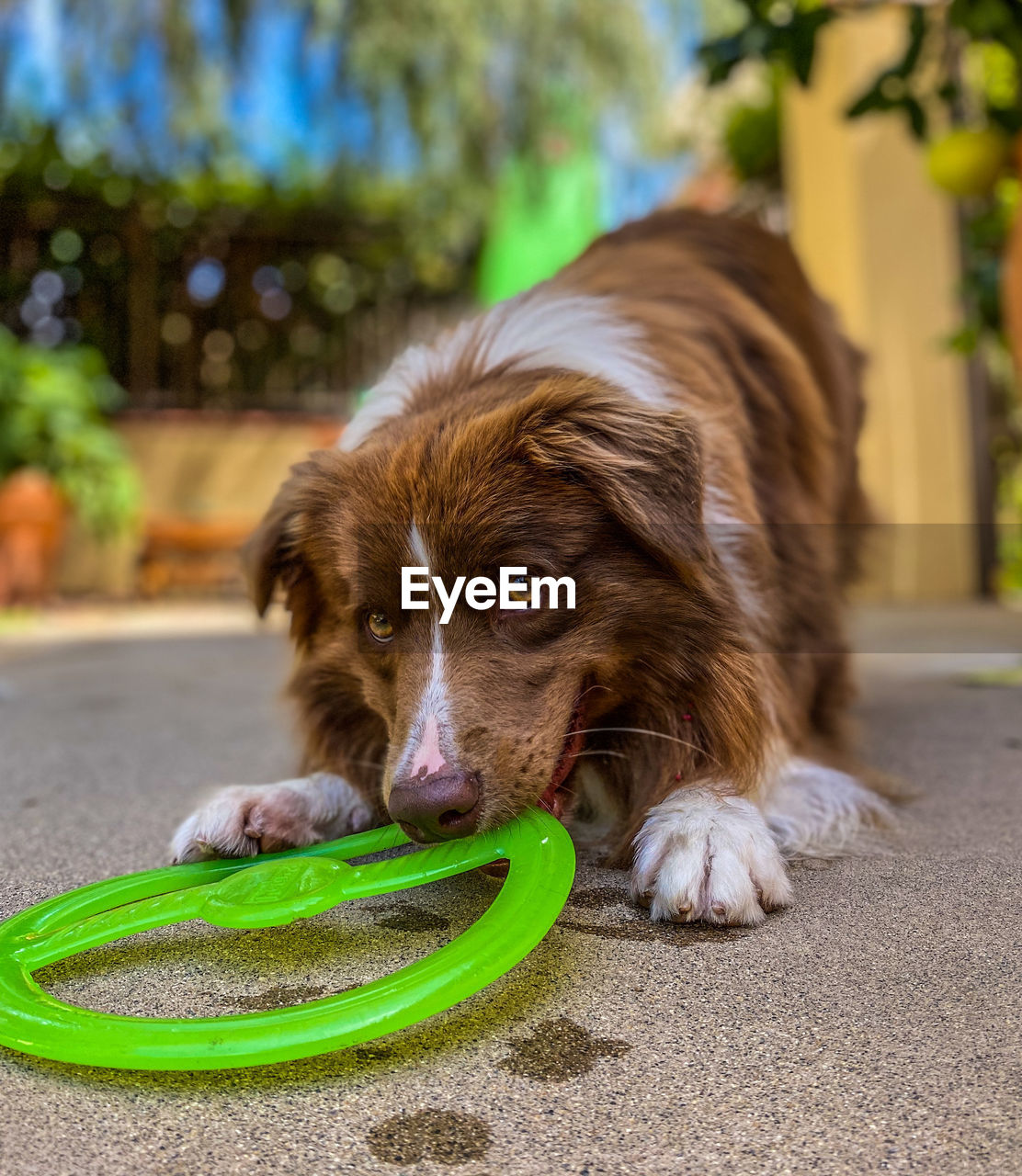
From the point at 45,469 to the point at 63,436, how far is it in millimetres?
319

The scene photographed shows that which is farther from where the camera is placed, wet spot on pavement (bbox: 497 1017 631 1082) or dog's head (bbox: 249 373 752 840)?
dog's head (bbox: 249 373 752 840)

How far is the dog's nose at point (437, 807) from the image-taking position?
154 cm

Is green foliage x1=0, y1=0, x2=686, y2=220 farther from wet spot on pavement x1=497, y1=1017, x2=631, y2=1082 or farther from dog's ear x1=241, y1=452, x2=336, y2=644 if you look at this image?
wet spot on pavement x1=497, y1=1017, x2=631, y2=1082

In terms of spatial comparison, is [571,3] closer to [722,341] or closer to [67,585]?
[67,585]

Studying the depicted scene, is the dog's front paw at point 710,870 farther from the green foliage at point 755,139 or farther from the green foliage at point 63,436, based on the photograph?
the green foliage at point 755,139

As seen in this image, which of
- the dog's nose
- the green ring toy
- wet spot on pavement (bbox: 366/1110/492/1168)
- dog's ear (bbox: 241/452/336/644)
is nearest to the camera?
wet spot on pavement (bbox: 366/1110/492/1168)

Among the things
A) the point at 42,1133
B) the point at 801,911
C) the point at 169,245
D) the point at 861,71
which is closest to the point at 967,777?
the point at 801,911

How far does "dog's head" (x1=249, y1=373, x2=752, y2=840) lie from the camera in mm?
1728

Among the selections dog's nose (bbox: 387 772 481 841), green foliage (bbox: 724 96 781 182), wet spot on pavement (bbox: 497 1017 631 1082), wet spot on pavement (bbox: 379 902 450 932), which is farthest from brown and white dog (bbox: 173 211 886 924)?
green foliage (bbox: 724 96 781 182)

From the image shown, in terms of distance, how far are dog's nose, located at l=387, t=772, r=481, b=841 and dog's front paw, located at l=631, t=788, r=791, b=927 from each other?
0.29 m

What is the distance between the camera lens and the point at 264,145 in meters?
10.5

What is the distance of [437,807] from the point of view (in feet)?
5.04

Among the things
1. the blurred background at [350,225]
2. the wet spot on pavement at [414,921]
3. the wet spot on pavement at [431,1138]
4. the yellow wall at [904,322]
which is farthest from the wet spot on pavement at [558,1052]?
the yellow wall at [904,322]

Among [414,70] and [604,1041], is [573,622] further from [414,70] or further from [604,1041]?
[414,70]
